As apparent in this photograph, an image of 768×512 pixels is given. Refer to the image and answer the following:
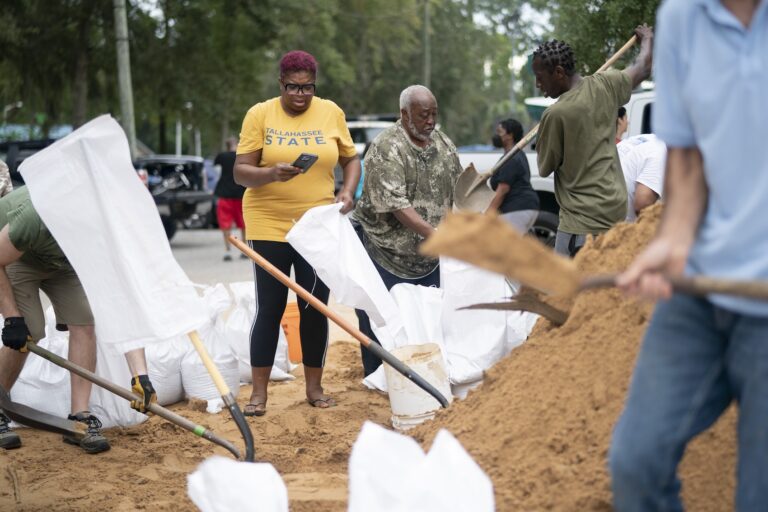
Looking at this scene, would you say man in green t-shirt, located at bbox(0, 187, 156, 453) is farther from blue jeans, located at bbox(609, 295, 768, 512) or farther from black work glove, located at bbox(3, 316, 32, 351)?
blue jeans, located at bbox(609, 295, 768, 512)

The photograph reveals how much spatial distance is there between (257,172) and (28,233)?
3.88ft

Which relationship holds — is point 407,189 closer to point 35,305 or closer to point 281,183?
point 281,183

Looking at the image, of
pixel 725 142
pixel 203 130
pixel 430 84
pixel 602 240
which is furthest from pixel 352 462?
pixel 430 84

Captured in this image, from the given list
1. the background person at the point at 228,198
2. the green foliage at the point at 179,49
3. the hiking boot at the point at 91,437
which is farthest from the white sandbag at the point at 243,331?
the background person at the point at 228,198

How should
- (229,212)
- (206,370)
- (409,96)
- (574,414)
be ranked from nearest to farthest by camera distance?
(574,414)
(409,96)
(206,370)
(229,212)

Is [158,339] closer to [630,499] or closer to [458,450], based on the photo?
[458,450]

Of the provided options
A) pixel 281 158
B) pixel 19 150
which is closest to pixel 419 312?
pixel 281 158

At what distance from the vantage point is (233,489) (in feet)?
10.1

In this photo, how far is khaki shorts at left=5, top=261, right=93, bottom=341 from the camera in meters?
5.07

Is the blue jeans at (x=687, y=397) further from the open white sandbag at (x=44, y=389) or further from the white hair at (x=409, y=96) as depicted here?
the open white sandbag at (x=44, y=389)

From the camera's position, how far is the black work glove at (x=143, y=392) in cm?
454

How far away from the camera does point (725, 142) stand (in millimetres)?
2182

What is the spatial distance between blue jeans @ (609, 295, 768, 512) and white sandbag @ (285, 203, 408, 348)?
2.91m

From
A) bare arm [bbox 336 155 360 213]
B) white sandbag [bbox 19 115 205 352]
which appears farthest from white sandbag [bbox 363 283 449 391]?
white sandbag [bbox 19 115 205 352]
